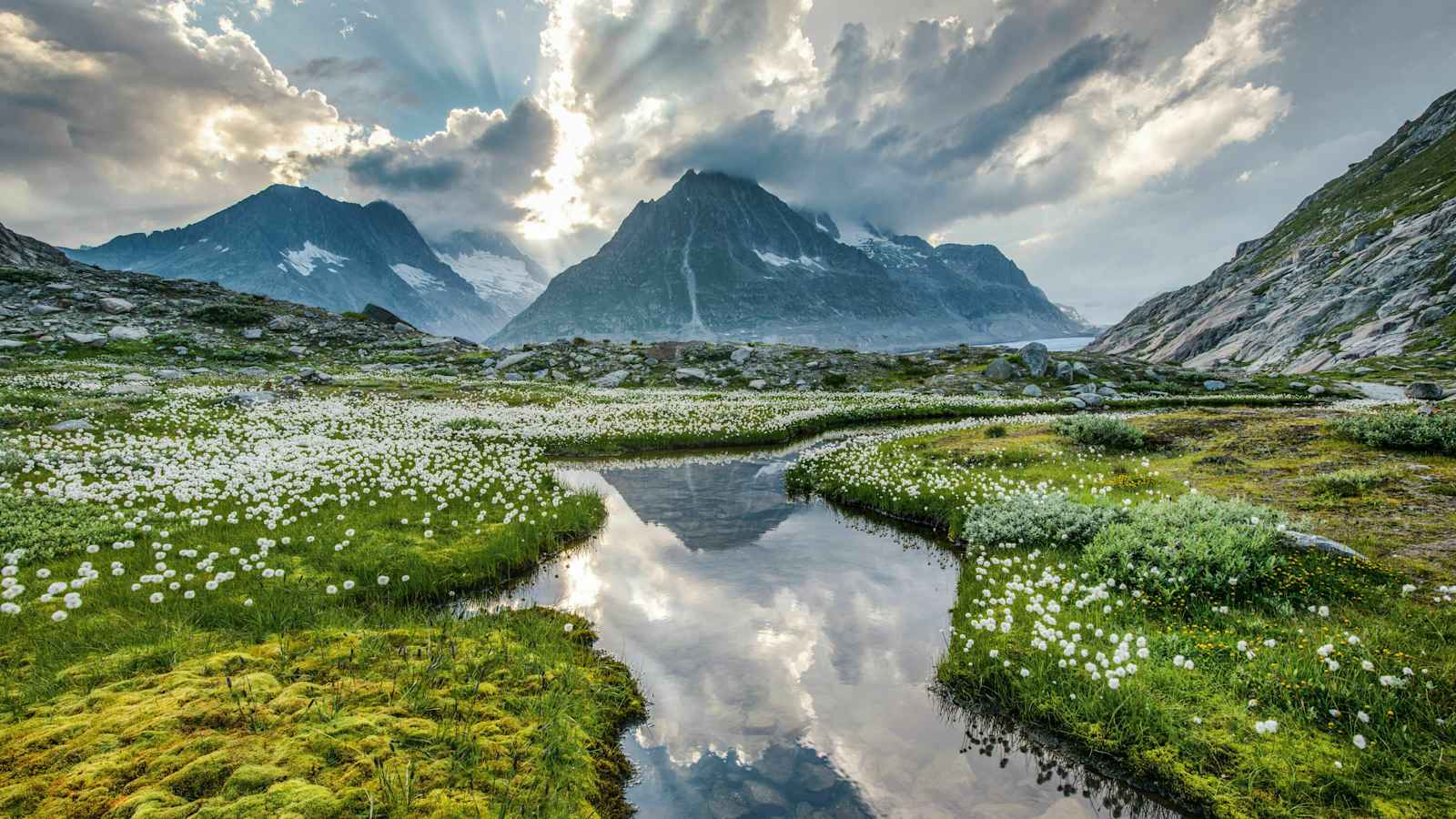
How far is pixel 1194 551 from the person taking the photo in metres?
9.26

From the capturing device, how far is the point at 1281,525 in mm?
9836

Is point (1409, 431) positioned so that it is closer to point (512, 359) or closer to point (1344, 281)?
point (512, 359)

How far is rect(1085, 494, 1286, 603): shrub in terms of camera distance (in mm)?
8836

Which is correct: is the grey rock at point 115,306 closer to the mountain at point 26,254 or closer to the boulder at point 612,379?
the mountain at point 26,254

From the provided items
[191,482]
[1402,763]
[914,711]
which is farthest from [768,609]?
[191,482]

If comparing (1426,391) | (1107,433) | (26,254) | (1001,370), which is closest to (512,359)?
(1001,370)

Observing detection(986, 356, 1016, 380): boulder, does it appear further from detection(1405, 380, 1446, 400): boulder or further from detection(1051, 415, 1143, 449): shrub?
detection(1051, 415, 1143, 449): shrub

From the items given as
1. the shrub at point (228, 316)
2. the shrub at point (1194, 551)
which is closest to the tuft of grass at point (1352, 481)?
A: the shrub at point (1194, 551)

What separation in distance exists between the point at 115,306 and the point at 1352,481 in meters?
92.3

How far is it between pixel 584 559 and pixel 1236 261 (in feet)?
751

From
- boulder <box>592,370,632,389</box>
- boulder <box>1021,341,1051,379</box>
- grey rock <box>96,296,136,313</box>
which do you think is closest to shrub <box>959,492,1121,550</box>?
boulder <box>592,370,632,389</box>

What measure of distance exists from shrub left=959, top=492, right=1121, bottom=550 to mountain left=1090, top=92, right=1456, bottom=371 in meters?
101

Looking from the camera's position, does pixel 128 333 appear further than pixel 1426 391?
Yes

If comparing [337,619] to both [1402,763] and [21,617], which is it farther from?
[1402,763]
